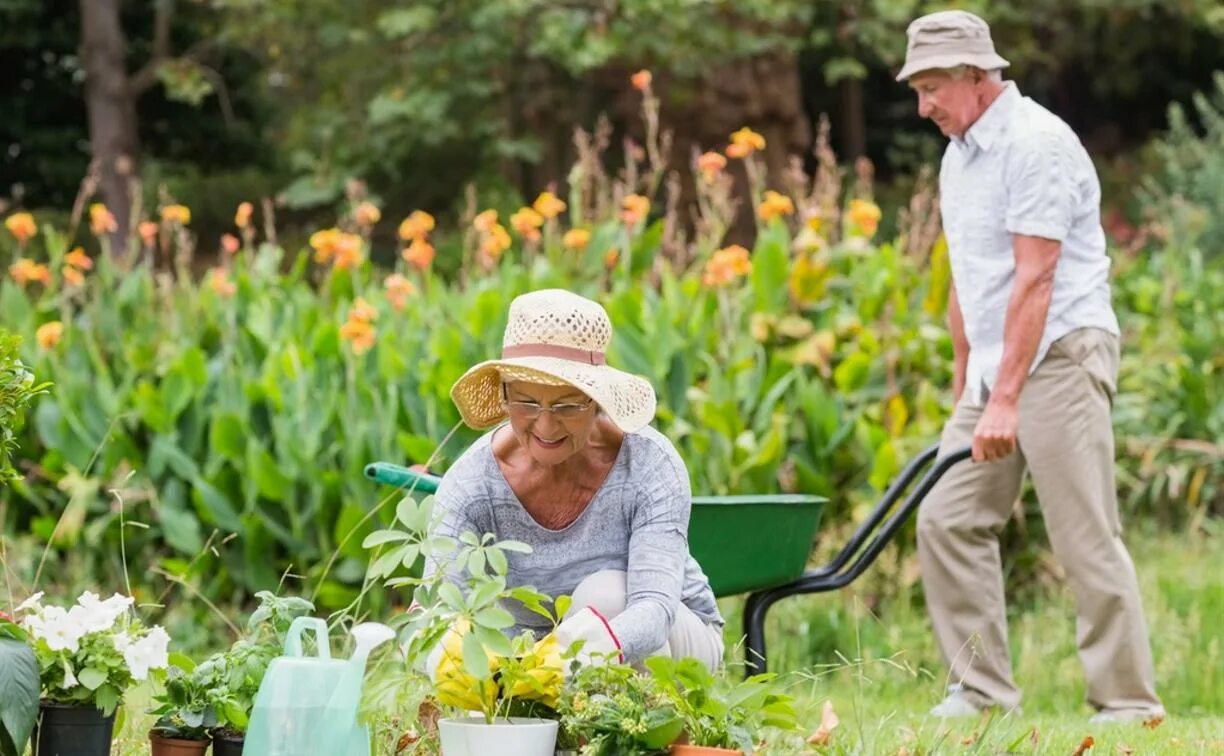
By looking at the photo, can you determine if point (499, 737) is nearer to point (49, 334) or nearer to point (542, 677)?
point (542, 677)

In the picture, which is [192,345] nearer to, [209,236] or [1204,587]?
[1204,587]

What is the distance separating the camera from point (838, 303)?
6355mm

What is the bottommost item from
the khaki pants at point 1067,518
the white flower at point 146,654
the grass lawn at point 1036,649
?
the grass lawn at point 1036,649

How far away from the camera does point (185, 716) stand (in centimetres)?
266

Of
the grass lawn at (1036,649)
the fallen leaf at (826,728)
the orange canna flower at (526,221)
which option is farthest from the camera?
the orange canna flower at (526,221)

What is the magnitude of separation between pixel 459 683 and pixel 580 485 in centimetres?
63

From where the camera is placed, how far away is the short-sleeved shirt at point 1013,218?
420 cm

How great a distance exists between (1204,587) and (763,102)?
8410 millimetres

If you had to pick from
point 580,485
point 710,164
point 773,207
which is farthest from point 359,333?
point 580,485

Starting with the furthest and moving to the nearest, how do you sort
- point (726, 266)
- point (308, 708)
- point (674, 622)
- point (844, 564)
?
point (726, 266) < point (844, 564) < point (674, 622) < point (308, 708)

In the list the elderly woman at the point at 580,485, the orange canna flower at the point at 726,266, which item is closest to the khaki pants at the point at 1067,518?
the elderly woman at the point at 580,485

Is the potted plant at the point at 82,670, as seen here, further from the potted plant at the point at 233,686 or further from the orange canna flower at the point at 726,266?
the orange canna flower at the point at 726,266

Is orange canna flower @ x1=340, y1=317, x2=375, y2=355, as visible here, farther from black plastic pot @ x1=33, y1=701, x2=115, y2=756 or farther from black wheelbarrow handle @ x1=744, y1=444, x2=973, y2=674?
black plastic pot @ x1=33, y1=701, x2=115, y2=756

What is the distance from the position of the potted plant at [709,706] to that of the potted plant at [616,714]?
3cm
